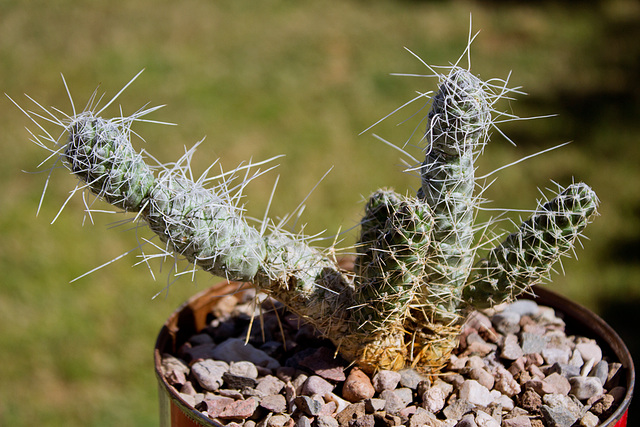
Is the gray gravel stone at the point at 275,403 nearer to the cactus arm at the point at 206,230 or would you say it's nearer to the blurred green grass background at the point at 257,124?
the cactus arm at the point at 206,230

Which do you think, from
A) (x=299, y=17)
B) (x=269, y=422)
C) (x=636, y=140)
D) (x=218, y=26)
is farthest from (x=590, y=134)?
(x=269, y=422)

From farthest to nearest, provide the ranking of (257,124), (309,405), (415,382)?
(257,124)
(415,382)
(309,405)

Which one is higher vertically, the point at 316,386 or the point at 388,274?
the point at 388,274

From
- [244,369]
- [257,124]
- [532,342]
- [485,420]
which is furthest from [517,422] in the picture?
[257,124]

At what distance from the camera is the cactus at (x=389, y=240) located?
3.41ft

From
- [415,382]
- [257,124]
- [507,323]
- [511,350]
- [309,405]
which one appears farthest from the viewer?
[257,124]

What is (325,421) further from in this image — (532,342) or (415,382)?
(532,342)

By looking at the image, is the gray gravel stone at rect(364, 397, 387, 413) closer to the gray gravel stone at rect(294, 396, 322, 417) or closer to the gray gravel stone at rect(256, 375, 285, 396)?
the gray gravel stone at rect(294, 396, 322, 417)

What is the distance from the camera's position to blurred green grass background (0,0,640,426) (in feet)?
8.57

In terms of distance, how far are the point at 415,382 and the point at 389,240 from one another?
37 cm

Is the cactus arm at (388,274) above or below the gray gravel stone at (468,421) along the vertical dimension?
above

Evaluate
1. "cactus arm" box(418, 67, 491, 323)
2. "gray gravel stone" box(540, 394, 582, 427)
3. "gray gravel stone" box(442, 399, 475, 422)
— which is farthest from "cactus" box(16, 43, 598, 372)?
"gray gravel stone" box(540, 394, 582, 427)

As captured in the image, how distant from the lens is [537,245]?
117cm

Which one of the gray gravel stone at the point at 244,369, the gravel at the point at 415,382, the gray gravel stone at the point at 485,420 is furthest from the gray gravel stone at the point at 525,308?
the gray gravel stone at the point at 244,369
